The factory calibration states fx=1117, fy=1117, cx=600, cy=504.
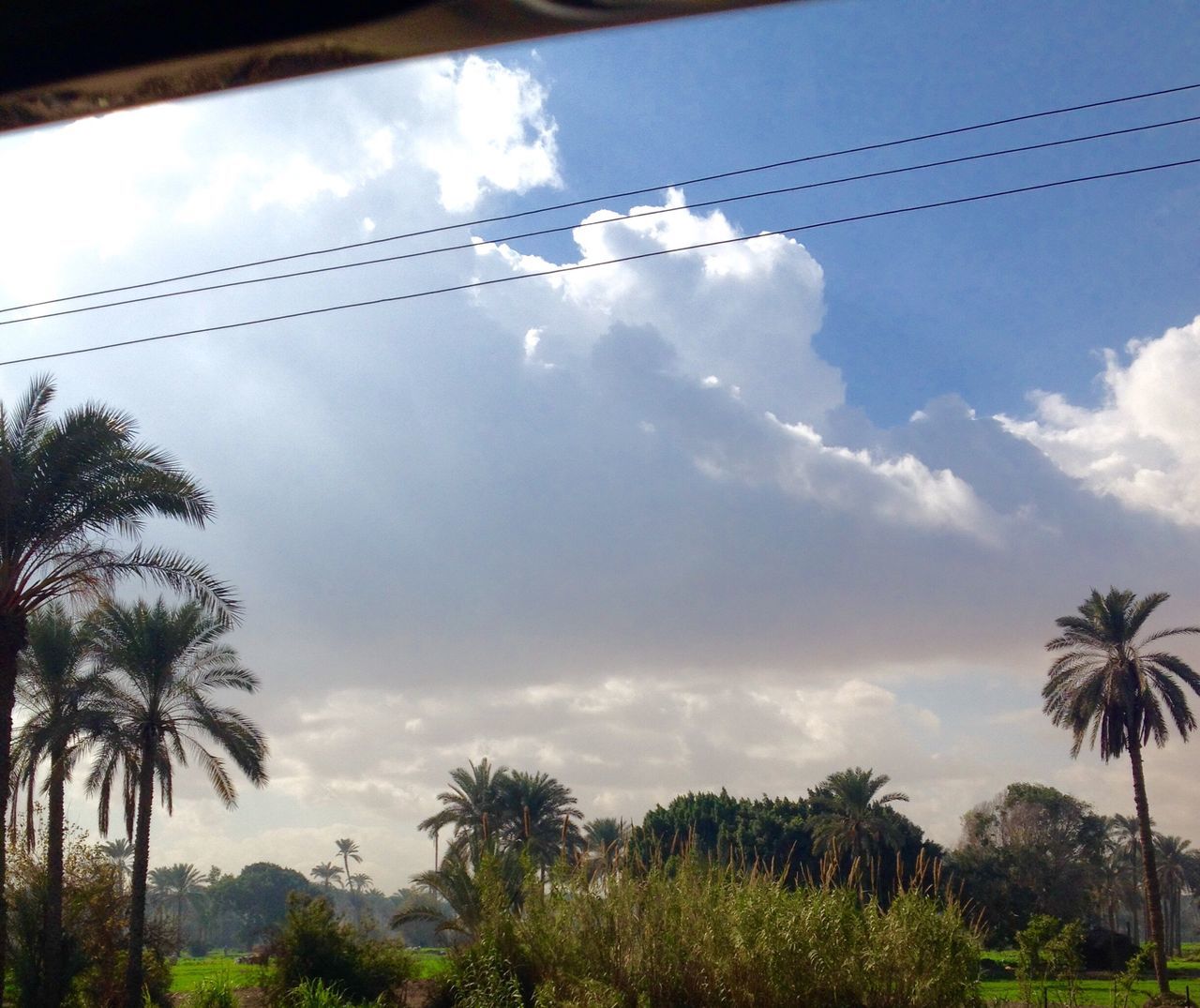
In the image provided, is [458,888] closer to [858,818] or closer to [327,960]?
[327,960]

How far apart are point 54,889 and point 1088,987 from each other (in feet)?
87.8

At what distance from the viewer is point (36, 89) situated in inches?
175

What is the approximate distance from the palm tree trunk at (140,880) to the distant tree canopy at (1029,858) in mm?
34203

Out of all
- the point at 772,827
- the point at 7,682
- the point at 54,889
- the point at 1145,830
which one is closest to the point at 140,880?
the point at 54,889

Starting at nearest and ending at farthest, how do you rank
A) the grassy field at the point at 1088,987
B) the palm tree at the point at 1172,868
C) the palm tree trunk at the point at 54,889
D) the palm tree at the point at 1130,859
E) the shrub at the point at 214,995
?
the grassy field at the point at 1088,987 < the shrub at the point at 214,995 < the palm tree trunk at the point at 54,889 < the palm tree at the point at 1130,859 < the palm tree at the point at 1172,868

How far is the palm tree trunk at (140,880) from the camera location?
2564 cm

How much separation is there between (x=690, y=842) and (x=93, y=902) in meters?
18.8

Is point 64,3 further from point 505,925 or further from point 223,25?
point 505,925

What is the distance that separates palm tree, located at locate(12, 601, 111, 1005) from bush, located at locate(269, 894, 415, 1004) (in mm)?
5768

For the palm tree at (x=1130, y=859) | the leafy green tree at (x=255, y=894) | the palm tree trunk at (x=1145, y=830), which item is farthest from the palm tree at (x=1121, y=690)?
the leafy green tree at (x=255, y=894)

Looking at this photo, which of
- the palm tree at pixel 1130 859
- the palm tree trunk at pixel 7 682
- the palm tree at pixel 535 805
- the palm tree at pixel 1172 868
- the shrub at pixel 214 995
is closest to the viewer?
the palm tree trunk at pixel 7 682

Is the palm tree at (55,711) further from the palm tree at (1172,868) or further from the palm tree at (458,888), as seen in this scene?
the palm tree at (1172,868)

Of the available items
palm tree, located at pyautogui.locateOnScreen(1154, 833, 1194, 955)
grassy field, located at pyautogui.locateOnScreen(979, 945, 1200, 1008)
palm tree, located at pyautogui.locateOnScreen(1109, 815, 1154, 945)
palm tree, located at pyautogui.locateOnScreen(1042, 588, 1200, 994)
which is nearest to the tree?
grassy field, located at pyautogui.locateOnScreen(979, 945, 1200, 1008)

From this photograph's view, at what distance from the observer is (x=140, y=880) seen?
26.9 metres
